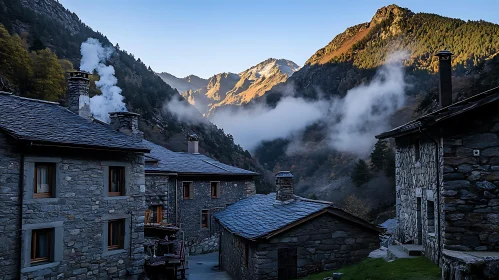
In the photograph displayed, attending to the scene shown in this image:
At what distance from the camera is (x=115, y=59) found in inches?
3312

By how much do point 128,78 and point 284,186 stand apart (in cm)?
6624

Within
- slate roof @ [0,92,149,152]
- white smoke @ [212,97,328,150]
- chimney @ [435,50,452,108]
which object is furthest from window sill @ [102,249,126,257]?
white smoke @ [212,97,328,150]

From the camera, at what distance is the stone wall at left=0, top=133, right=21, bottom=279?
12.0 meters

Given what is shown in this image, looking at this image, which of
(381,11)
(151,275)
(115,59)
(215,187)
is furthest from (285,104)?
(151,275)

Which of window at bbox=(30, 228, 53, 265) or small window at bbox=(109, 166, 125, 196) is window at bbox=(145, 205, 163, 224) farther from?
window at bbox=(30, 228, 53, 265)

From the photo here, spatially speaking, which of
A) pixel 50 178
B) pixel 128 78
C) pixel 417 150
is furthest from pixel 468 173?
pixel 128 78

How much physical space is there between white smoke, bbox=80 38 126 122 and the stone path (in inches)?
925

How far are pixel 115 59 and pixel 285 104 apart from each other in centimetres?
5215

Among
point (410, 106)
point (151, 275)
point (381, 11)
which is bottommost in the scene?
point (151, 275)

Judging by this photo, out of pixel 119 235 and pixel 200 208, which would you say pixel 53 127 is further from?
pixel 200 208

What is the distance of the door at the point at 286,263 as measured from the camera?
14797 mm

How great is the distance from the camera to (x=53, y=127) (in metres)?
14.1

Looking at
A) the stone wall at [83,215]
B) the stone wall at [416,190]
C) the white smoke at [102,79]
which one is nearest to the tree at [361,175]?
the white smoke at [102,79]

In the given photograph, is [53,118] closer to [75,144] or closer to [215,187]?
[75,144]
